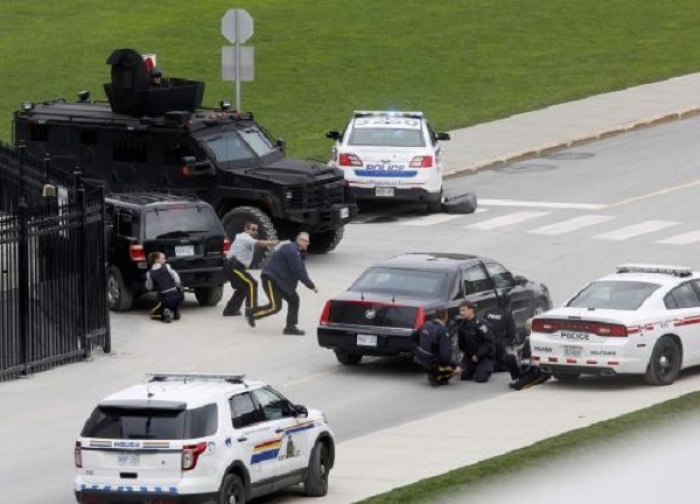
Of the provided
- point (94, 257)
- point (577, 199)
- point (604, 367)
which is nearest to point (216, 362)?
point (94, 257)

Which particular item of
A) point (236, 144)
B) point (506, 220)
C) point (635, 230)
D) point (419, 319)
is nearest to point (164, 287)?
point (419, 319)

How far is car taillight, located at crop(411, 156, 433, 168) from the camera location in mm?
39438

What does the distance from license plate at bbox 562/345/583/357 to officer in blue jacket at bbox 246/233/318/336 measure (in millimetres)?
4901

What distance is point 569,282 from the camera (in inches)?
1323

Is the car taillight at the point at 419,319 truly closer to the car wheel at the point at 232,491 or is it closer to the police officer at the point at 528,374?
the police officer at the point at 528,374

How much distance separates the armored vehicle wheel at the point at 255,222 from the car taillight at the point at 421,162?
518cm

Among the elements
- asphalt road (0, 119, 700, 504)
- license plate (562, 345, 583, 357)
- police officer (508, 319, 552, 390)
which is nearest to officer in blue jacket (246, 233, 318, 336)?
asphalt road (0, 119, 700, 504)

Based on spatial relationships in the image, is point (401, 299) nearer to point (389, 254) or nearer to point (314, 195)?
point (314, 195)

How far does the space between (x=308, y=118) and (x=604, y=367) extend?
24.3m

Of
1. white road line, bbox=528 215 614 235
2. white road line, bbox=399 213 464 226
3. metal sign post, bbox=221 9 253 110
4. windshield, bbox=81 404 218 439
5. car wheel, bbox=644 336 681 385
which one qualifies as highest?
metal sign post, bbox=221 9 253 110

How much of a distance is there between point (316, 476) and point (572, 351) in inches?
255

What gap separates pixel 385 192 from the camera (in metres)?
39.5

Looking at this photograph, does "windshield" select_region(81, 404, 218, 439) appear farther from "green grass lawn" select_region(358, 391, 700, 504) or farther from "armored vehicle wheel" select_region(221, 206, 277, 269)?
"armored vehicle wheel" select_region(221, 206, 277, 269)

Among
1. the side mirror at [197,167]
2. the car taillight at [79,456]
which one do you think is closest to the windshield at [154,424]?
the car taillight at [79,456]
